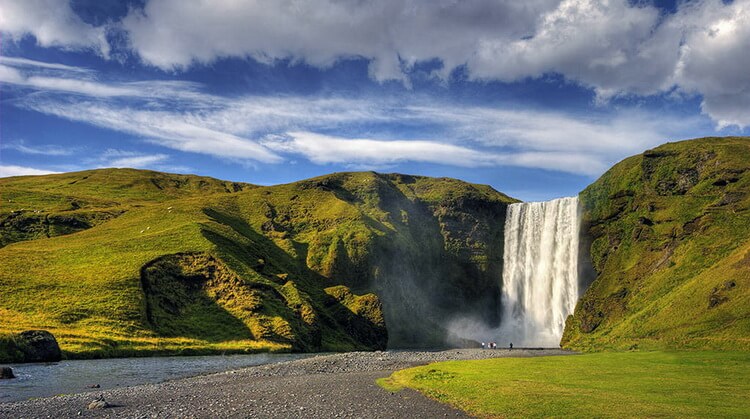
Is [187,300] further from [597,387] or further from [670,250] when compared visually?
[670,250]

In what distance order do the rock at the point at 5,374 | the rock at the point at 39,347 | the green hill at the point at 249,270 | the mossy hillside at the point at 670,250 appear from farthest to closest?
the green hill at the point at 249,270 < the mossy hillside at the point at 670,250 < the rock at the point at 39,347 < the rock at the point at 5,374

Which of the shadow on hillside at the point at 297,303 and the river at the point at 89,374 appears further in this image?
the shadow on hillside at the point at 297,303

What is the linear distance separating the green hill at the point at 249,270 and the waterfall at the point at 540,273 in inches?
468

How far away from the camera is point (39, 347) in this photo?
2345 inches

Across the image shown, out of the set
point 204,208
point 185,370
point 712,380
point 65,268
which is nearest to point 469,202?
point 204,208

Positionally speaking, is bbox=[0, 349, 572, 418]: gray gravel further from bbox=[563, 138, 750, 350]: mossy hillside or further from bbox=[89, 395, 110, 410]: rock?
bbox=[563, 138, 750, 350]: mossy hillside

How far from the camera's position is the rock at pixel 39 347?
5888cm

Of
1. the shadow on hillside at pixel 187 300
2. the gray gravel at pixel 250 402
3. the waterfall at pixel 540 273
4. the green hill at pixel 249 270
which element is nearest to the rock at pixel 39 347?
the green hill at pixel 249 270

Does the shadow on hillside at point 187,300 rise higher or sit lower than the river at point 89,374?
higher

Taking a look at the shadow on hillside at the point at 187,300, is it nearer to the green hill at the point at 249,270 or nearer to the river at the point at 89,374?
the green hill at the point at 249,270

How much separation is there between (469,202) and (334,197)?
5281 centimetres

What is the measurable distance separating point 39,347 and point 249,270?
51816 mm

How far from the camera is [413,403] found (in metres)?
28.0

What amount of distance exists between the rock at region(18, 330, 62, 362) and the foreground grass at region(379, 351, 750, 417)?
151 ft
